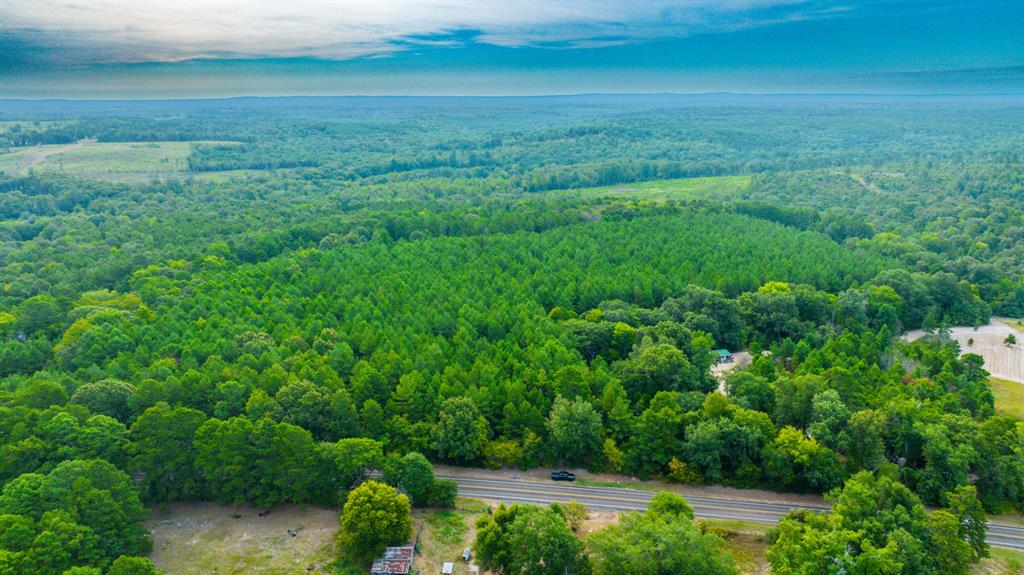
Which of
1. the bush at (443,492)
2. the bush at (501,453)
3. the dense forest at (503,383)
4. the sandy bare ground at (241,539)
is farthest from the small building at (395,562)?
the bush at (501,453)

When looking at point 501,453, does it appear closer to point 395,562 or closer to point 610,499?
point 610,499

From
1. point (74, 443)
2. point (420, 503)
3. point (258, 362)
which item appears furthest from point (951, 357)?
point (74, 443)

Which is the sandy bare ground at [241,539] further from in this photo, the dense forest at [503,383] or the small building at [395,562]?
the small building at [395,562]

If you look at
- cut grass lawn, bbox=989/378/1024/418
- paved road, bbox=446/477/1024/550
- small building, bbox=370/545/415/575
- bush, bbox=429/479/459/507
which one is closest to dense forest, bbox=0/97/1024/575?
bush, bbox=429/479/459/507

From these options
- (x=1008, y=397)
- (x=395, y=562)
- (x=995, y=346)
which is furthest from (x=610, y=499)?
(x=995, y=346)

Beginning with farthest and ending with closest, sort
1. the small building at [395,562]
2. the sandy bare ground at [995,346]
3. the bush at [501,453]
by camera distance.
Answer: the sandy bare ground at [995,346] < the bush at [501,453] < the small building at [395,562]

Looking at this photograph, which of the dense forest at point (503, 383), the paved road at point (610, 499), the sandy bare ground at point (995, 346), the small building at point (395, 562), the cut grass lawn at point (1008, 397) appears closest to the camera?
the small building at point (395, 562)

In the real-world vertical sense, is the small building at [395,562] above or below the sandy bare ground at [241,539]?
above
